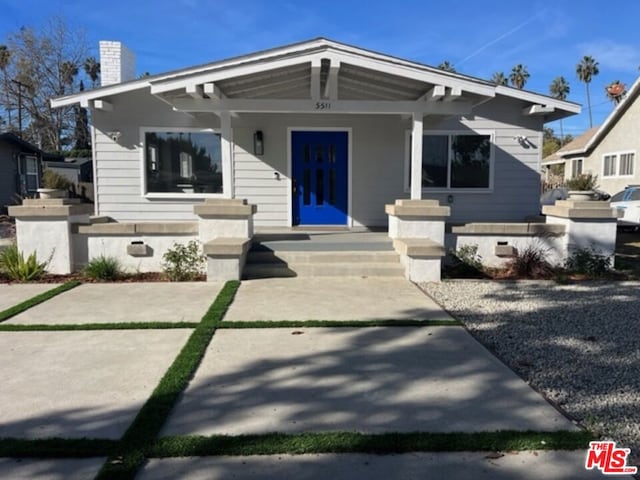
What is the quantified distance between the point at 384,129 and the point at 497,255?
4113 millimetres

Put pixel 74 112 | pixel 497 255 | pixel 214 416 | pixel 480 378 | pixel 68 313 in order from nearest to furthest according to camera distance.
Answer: pixel 214 416 → pixel 480 378 → pixel 68 313 → pixel 497 255 → pixel 74 112

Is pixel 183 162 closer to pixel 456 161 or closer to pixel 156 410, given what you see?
pixel 456 161

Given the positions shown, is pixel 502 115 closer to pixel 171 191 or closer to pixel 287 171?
pixel 287 171

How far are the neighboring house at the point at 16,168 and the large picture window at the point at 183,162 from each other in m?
13.6


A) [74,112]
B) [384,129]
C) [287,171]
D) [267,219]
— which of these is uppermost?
[74,112]

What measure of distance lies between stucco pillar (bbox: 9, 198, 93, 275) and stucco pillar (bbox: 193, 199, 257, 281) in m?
2.22

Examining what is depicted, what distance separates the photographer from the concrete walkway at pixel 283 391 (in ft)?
8.71

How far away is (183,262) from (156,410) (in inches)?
195

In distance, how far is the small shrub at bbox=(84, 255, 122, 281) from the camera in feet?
25.7

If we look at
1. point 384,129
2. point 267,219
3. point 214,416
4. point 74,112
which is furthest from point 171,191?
point 74,112

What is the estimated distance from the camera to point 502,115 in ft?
36.3

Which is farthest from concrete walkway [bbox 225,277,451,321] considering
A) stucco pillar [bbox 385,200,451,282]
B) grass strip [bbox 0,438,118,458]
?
grass strip [bbox 0,438,118,458]

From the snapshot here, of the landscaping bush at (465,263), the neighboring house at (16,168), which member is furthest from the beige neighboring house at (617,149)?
the neighboring house at (16,168)

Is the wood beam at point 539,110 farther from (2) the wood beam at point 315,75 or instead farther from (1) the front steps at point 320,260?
(2) the wood beam at point 315,75
